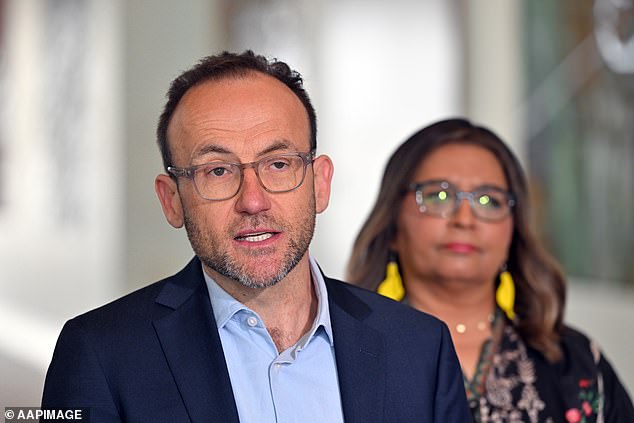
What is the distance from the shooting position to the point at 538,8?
18.7ft

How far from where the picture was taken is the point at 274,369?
6.02 ft

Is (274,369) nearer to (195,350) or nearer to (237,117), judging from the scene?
(195,350)

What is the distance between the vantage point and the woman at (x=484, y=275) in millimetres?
2697

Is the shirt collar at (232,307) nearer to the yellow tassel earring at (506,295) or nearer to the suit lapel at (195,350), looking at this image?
the suit lapel at (195,350)

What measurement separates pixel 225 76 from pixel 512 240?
1.31 m

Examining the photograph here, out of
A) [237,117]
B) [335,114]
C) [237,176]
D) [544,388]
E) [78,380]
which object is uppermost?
[335,114]

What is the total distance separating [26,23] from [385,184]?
7.41m

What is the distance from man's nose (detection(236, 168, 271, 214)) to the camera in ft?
5.78

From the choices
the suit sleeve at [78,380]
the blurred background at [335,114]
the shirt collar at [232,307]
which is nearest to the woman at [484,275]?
the shirt collar at [232,307]

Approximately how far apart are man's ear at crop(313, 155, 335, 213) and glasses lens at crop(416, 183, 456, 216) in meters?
0.84

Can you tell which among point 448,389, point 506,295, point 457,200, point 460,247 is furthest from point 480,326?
point 448,389

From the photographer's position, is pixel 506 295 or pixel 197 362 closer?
pixel 197 362

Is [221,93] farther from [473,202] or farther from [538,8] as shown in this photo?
[538,8]

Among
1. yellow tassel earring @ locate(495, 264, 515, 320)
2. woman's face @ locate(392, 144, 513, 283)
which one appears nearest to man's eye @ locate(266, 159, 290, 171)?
woman's face @ locate(392, 144, 513, 283)
